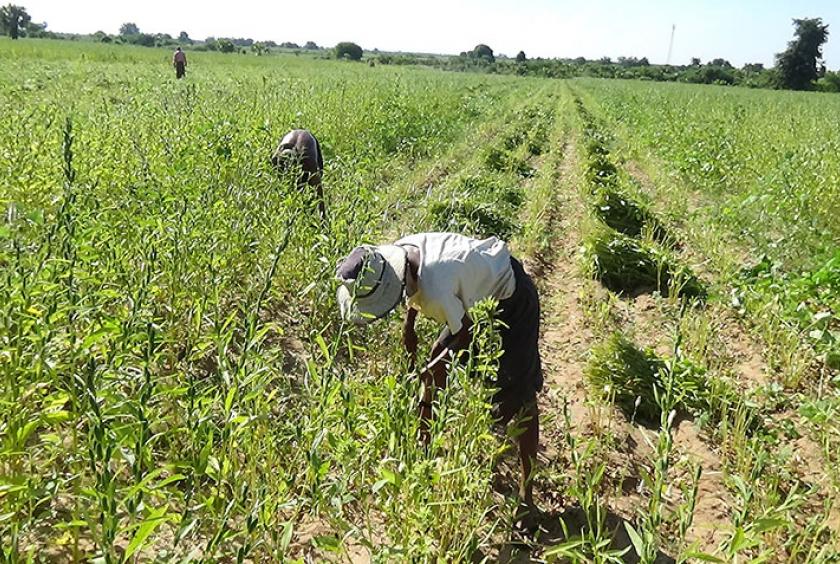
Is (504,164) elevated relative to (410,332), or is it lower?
elevated

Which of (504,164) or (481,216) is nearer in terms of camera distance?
(481,216)

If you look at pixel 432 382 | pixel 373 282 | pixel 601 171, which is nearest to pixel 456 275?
pixel 373 282

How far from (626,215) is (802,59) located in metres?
68.6

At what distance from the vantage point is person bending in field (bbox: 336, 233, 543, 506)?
8.82 ft

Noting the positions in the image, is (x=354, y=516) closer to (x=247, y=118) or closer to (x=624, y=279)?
(x=624, y=279)

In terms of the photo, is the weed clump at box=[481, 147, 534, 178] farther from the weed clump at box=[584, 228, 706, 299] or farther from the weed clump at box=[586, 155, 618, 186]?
the weed clump at box=[584, 228, 706, 299]

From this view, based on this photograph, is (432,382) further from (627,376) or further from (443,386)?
(627,376)

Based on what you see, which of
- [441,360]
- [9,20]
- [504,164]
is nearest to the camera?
[441,360]

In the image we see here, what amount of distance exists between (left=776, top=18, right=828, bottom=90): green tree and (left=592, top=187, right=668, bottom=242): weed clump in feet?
214

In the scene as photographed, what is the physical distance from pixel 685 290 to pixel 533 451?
3.31 m

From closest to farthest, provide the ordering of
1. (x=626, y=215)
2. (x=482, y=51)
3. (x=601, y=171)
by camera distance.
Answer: (x=626, y=215)
(x=601, y=171)
(x=482, y=51)

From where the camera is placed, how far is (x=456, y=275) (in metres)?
2.81

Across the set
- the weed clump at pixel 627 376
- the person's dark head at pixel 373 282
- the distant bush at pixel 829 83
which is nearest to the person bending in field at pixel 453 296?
the person's dark head at pixel 373 282

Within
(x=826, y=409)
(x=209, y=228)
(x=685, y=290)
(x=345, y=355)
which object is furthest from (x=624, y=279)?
(x=209, y=228)
